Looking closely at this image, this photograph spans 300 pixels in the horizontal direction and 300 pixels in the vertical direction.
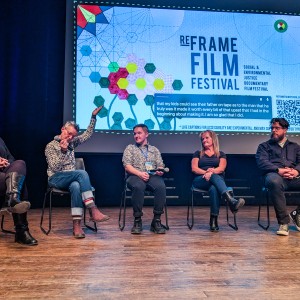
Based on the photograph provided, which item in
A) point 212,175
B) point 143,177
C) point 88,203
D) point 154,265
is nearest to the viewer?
point 154,265

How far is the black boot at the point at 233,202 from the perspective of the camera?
277cm

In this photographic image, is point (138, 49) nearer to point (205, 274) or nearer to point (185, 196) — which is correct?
point (185, 196)

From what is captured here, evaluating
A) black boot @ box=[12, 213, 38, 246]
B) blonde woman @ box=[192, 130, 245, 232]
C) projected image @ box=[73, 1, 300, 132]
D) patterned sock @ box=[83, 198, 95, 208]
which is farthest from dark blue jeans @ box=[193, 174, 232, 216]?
black boot @ box=[12, 213, 38, 246]

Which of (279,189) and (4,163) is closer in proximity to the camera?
(4,163)

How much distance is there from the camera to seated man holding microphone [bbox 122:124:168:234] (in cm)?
287

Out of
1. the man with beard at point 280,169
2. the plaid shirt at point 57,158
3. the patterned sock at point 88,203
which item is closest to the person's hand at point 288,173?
the man with beard at point 280,169

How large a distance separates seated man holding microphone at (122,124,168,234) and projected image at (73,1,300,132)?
945 mm

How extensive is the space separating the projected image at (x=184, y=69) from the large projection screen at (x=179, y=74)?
0.01 metres

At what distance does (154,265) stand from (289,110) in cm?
310

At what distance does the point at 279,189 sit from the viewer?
2893mm

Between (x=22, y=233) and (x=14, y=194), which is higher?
(x=14, y=194)

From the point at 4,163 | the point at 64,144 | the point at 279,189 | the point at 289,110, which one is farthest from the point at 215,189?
the point at 289,110

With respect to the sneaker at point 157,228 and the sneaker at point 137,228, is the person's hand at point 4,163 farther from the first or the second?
the sneaker at point 157,228

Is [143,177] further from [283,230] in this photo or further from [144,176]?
[283,230]
